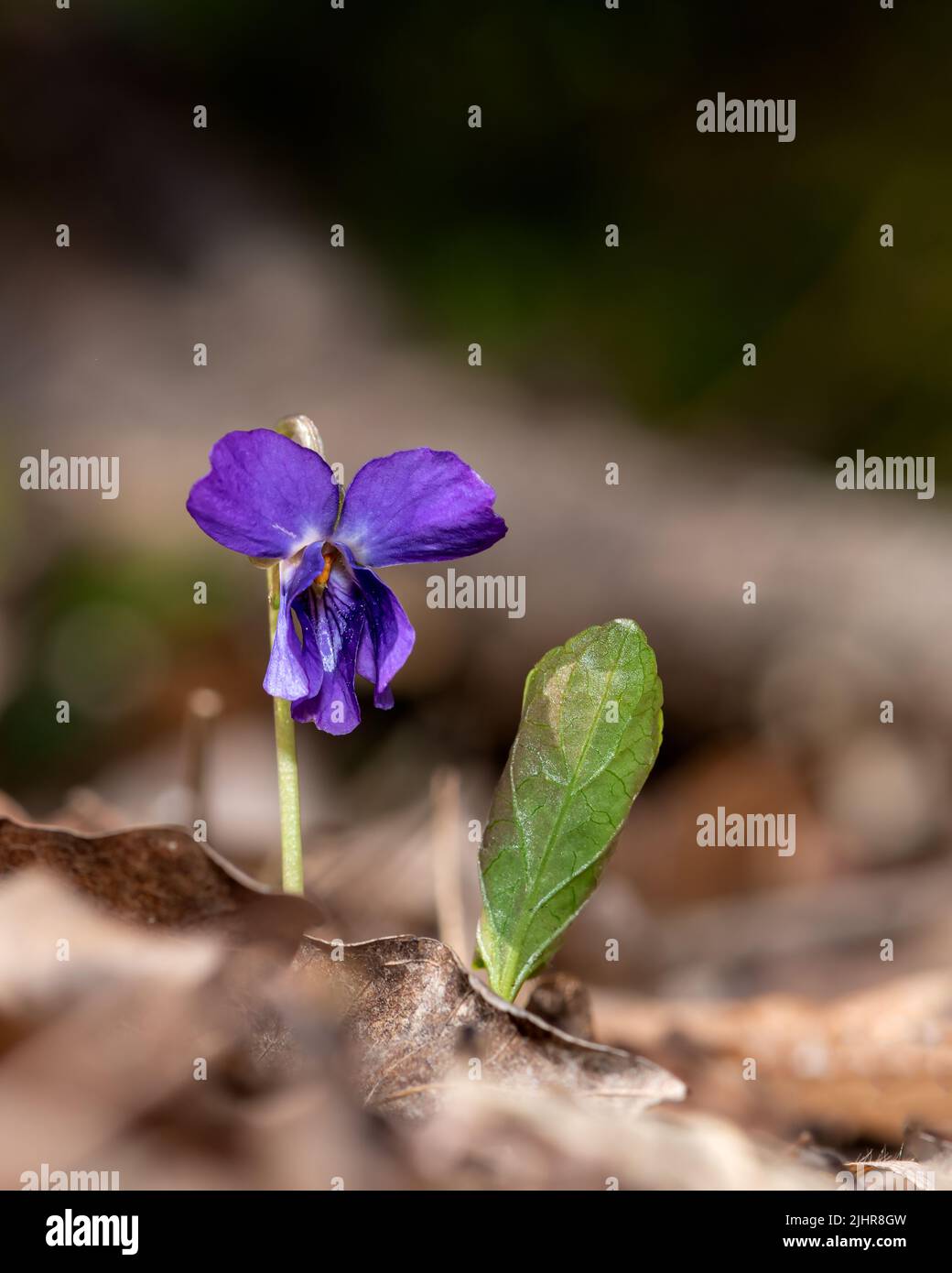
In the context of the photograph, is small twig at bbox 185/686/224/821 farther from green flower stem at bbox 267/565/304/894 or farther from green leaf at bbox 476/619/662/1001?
green leaf at bbox 476/619/662/1001

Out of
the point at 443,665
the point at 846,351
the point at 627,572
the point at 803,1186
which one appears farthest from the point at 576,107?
the point at 803,1186

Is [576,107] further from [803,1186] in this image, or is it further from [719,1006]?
[803,1186]

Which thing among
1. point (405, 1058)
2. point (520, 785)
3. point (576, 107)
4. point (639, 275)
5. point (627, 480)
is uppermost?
point (576, 107)

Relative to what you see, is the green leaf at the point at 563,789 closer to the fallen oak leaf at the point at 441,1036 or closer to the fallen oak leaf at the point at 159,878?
the fallen oak leaf at the point at 441,1036

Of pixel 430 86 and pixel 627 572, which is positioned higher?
pixel 430 86

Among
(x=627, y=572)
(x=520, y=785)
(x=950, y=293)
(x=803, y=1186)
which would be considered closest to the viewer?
(x=803, y=1186)

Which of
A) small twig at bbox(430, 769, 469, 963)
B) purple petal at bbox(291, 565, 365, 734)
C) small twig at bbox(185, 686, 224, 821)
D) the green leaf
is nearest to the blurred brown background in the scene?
small twig at bbox(430, 769, 469, 963)

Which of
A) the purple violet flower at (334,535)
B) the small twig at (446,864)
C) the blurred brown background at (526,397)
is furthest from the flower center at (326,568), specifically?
the small twig at (446,864)
